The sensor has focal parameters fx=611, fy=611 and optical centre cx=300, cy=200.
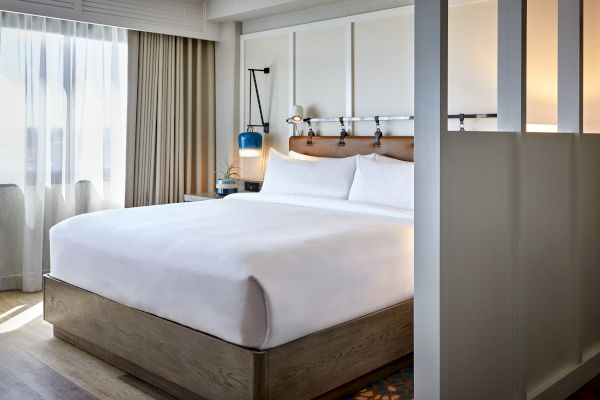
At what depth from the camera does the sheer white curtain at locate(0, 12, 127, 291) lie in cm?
459

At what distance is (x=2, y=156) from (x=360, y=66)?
110 inches

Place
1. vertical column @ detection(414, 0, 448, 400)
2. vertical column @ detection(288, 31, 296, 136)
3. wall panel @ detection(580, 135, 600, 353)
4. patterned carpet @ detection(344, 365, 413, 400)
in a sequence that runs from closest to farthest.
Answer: vertical column @ detection(414, 0, 448, 400)
patterned carpet @ detection(344, 365, 413, 400)
wall panel @ detection(580, 135, 600, 353)
vertical column @ detection(288, 31, 296, 136)

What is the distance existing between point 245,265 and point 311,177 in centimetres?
205

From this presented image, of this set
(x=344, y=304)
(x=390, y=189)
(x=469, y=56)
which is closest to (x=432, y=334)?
(x=344, y=304)

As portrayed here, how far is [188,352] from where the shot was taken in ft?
8.46

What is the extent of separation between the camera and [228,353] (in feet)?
7.85

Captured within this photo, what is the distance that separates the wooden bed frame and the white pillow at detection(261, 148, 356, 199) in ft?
4.46

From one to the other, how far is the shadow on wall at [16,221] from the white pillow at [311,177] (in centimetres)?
167

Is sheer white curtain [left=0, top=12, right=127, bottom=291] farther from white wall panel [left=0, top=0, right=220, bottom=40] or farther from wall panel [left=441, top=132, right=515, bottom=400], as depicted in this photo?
wall panel [left=441, top=132, right=515, bottom=400]

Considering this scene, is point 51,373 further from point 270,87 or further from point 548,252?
point 270,87

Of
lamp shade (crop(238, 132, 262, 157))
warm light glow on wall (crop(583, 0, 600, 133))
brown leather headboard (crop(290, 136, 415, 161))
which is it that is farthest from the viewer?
lamp shade (crop(238, 132, 262, 157))

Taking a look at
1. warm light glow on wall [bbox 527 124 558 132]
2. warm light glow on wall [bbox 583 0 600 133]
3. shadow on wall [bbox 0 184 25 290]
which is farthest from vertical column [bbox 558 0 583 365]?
shadow on wall [bbox 0 184 25 290]

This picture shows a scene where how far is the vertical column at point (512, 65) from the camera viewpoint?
2.30 meters

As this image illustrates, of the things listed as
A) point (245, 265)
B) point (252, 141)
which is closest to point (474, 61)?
point (252, 141)
